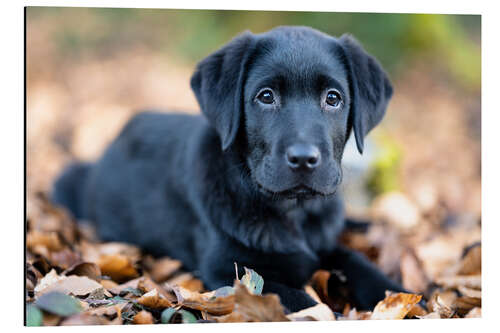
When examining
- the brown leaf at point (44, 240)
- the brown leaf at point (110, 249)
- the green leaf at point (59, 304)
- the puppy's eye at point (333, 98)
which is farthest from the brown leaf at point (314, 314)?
the brown leaf at point (44, 240)

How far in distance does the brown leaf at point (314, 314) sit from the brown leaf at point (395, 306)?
0.23 meters

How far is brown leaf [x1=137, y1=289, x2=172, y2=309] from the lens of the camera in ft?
7.85

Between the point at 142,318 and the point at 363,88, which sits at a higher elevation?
the point at 363,88

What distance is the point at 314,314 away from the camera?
2441 millimetres

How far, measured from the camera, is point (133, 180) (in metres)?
3.91

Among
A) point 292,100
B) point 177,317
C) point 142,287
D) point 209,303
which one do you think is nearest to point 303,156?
point 292,100

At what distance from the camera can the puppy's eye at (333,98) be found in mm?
2754

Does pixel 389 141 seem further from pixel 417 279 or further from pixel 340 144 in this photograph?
pixel 340 144

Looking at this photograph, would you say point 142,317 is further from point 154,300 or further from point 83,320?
point 83,320

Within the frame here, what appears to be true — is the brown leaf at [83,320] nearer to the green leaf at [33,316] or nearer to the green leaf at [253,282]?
the green leaf at [33,316]

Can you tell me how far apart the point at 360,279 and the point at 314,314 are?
2.52 ft

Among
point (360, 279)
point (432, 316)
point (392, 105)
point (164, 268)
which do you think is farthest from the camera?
point (392, 105)
